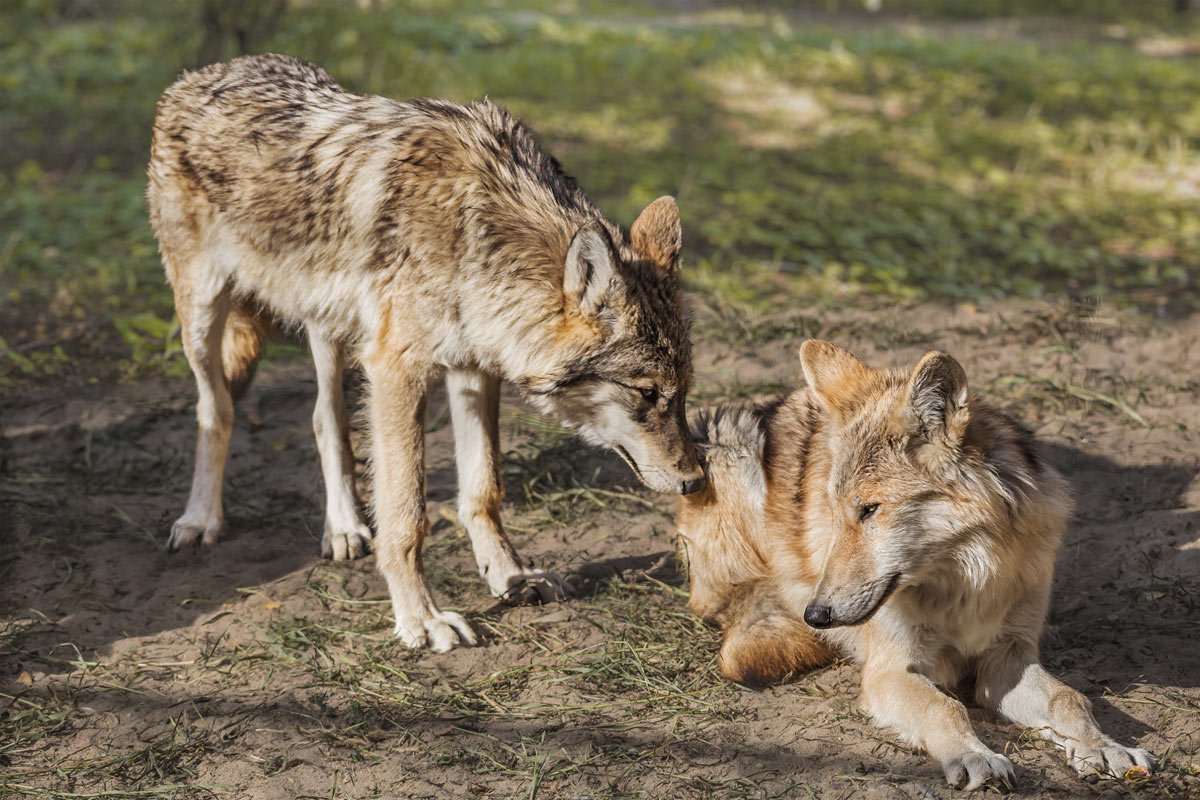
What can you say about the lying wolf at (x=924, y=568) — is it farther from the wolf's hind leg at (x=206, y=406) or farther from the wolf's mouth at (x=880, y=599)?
the wolf's hind leg at (x=206, y=406)

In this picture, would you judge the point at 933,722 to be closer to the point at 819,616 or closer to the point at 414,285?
the point at 819,616

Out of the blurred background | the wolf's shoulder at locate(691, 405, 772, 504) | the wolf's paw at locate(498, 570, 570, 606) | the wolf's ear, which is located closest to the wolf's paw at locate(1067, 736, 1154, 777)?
the wolf's ear

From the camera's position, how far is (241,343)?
18.9ft

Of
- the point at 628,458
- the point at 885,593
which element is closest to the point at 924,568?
the point at 885,593

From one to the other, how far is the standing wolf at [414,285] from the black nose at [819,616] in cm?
90

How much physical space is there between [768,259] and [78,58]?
10.4 meters

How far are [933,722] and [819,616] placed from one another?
50 centimetres

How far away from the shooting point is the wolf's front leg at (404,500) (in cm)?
450

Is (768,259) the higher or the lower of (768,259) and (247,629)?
the higher

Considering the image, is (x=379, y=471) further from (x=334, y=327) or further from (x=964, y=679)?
(x=964, y=679)

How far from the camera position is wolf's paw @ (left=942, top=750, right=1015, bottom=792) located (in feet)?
10.8

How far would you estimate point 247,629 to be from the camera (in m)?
4.64

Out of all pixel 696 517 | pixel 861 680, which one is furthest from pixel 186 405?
pixel 861 680

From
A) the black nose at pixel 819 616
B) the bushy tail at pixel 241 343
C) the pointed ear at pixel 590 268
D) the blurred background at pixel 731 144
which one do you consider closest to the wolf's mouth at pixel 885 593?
the black nose at pixel 819 616
